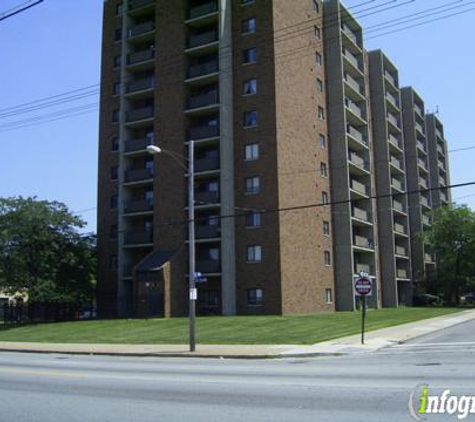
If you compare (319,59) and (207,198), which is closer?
(207,198)

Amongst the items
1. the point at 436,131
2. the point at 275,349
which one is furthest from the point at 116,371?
the point at 436,131

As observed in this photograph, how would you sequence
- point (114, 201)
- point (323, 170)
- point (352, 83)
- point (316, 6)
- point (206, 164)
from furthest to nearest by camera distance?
1. point (352, 83)
2. point (316, 6)
3. point (114, 201)
4. point (323, 170)
5. point (206, 164)

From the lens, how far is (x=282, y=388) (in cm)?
1209

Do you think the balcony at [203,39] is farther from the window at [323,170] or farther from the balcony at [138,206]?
the window at [323,170]

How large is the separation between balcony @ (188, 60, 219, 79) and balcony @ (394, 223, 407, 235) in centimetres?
2969

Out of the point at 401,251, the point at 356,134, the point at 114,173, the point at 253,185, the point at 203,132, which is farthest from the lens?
the point at 401,251

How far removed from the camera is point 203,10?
4934 centimetres

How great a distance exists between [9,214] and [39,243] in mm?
3347

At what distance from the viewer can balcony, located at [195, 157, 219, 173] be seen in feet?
153

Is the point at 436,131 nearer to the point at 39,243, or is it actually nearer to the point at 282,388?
the point at 39,243

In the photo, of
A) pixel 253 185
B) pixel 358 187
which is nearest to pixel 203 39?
pixel 253 185

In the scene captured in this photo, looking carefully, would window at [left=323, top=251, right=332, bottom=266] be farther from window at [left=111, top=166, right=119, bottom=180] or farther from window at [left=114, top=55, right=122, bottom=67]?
window at [left=114, top=55, right=122, bottom=67]

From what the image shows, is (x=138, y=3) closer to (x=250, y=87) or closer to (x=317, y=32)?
(x=250, y=87)

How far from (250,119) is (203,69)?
19.4 ft
